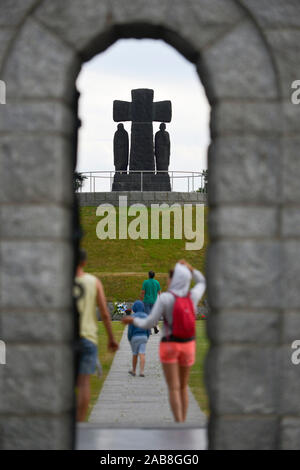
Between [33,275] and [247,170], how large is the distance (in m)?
1.71

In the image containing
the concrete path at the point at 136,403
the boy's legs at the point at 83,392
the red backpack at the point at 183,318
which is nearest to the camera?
the boy's legs at the point at 83,392

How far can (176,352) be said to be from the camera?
6.63 metres

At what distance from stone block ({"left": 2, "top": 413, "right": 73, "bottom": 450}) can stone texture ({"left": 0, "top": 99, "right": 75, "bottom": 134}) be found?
207 centimetres

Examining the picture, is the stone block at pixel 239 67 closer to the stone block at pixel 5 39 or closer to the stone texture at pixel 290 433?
the stone block at pixel 5 39

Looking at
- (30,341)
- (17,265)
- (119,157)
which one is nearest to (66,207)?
(17,265)

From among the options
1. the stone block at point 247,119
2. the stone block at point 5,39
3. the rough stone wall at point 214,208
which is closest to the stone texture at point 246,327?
the rough stone wall at point 214,208

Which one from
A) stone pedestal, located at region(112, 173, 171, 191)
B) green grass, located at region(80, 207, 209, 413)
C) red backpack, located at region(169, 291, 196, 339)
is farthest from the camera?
stone pedestal, located at region(112, 173, 171, 191)

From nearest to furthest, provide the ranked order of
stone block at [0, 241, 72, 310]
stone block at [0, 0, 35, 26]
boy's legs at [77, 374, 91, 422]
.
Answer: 1. stone block at [0, 241, 72, 310]
2. stone block at [0, 0, 35, 26]
3. boy's legs at [77, 374, 91, 422]

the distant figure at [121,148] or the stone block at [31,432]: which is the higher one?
the distant figure at [121,148]

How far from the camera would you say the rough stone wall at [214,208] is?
15.8 ft

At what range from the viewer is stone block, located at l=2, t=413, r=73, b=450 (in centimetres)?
480

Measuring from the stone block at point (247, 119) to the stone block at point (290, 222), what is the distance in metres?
0.57

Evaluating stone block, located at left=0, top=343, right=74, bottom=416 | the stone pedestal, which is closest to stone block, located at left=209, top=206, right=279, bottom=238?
stone block, located at left=0, top=343, right=74, bottom=416

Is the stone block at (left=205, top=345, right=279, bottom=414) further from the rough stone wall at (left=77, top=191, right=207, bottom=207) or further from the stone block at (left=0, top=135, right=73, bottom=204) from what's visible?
the rough stone wall at (left=77, top=191, right=207, bottom=207)
